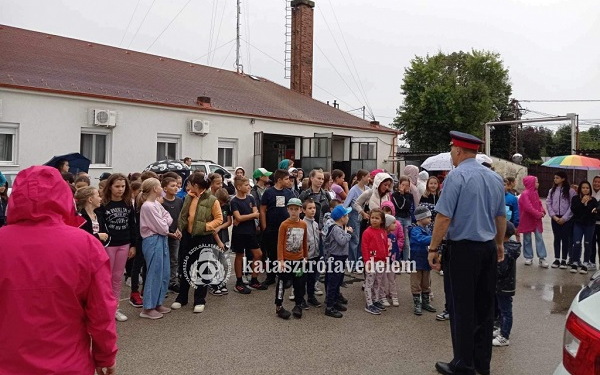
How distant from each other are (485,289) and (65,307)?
339 centimetres

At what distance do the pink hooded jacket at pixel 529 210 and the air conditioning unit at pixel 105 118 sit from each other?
1361cm

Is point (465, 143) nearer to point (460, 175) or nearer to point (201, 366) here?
point (460, 175)

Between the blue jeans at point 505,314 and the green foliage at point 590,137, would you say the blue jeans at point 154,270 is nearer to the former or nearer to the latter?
the blue jeans at point 505,314

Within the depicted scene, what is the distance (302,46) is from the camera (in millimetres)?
31875

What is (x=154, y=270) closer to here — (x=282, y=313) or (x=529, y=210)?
(x=282, y=313)

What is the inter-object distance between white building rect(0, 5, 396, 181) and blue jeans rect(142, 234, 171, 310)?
10.6 metres

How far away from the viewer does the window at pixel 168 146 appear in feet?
60.1

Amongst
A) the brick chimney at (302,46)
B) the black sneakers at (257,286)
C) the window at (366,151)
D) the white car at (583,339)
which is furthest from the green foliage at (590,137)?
the white car at (583,339)

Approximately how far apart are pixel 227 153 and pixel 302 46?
1425 centimetres

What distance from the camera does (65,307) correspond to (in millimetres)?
2219

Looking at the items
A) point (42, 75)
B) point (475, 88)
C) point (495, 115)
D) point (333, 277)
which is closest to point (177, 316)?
point (333, 277)

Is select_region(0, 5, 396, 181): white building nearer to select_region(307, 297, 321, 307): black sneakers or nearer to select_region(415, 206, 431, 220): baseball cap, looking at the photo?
select_region(307, 297, 321, 307): black sneakers

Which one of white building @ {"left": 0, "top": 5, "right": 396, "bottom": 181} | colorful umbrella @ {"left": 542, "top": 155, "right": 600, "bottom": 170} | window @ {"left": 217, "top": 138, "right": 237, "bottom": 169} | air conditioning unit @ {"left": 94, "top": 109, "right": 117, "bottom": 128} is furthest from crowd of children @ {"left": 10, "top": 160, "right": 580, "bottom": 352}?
window @ {"left": 217, "top": 138, "right": 237, "bottom": 169}

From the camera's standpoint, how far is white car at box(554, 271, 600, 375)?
1.97 metres
